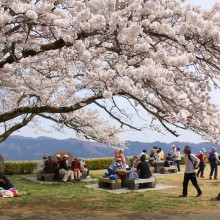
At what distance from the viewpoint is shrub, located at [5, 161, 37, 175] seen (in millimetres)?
21938

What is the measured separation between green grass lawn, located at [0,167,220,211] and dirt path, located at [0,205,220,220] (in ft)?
2.16

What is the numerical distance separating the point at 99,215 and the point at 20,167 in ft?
46.9

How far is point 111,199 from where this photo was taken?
1168 centimetres

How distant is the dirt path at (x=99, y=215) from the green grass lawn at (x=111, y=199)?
2.16 ft

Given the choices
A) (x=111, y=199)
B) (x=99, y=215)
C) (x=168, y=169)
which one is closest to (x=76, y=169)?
(x=111, y=199)

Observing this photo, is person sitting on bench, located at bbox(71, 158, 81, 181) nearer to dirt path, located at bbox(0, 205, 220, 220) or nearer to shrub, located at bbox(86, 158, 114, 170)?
dirt path, located at bbox(0, 205, 220, 220)

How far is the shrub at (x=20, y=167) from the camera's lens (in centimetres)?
2194

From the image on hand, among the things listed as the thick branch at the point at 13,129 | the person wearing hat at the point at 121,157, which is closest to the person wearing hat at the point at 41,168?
the thick branch at the point at 13,129

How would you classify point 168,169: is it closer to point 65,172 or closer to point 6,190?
point 65,172

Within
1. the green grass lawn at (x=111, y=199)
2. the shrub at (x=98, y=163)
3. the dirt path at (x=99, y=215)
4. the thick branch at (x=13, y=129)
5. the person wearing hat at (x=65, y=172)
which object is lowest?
the dirt path at (x=99, y=215)

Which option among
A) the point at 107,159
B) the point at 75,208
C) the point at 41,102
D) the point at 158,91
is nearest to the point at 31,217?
the point at 75,208

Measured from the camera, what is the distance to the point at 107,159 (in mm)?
25656

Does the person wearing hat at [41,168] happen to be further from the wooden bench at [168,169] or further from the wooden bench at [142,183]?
the wooden bench at [168,169]

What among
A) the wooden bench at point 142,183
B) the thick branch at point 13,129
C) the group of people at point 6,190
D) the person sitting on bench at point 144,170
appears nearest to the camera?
the group of people at point 6,190
